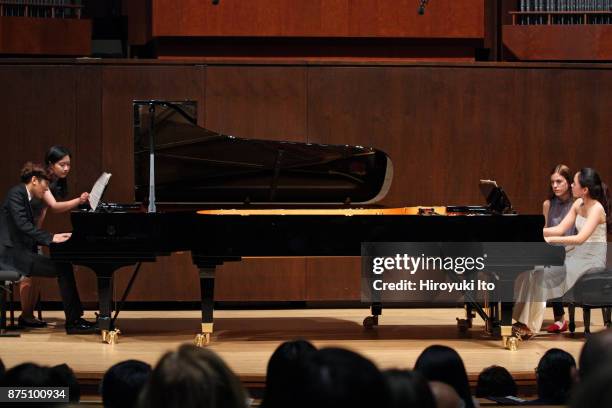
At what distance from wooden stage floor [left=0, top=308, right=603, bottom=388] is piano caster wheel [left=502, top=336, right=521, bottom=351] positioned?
0.04 metres

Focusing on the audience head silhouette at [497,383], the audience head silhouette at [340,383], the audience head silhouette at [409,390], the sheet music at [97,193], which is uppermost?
the sheet music at [97,193]

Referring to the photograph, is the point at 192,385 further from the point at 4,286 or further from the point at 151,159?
the point at 4,286

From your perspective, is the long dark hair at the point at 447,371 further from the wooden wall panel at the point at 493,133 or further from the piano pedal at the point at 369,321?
the wooden wall panel at the point at 493,133

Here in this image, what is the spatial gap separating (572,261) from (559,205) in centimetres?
50

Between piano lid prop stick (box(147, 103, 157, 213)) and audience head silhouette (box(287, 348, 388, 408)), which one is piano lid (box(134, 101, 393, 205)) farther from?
audience head silhouette (box(287, 348, 388, 408))

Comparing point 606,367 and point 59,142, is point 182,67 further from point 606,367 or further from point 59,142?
point 606,367

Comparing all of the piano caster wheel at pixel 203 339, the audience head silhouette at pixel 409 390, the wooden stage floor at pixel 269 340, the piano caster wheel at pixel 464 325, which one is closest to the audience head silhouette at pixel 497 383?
the wooden stage floor at pixel 269 340

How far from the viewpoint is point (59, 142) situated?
8.59 meters

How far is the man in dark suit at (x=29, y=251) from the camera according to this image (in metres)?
7.00

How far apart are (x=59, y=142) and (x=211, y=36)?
5.15ft

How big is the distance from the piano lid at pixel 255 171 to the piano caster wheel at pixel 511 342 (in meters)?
1.43

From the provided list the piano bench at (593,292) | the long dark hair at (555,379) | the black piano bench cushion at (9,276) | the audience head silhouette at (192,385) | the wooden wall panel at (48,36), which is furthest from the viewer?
the wooden wall panel at (48,36)

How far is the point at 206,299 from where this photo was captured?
6.36m

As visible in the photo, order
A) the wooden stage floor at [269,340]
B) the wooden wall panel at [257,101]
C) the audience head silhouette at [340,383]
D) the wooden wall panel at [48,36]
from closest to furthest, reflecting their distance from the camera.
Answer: the audience head silhouette at [340,383] → the wooden stage floor at [269,340] → the wooden wall panel at [48,36] → the wooden wall panel at [257,101]
